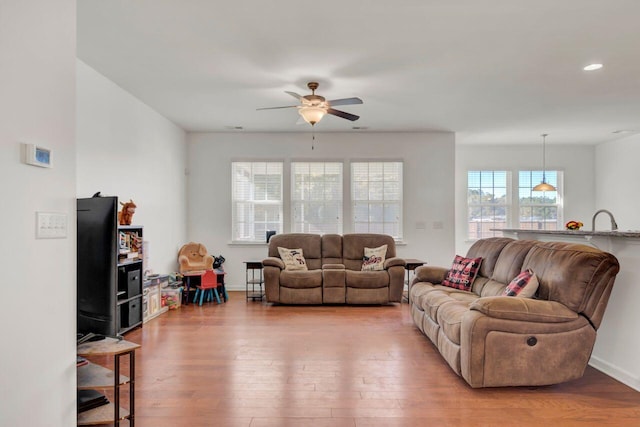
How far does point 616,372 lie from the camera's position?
9.48ft

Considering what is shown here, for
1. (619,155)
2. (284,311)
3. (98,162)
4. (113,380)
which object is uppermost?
(619,155)

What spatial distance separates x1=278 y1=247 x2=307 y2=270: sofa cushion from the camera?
573cm

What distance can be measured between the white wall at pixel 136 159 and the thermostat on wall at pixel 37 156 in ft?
7.40

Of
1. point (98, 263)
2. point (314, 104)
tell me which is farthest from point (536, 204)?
point (98, 263)

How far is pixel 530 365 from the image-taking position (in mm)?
2670

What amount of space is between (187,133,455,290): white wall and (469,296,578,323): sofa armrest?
13.2 feet

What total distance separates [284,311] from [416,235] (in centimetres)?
291

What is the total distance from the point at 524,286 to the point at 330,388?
1.71 meters

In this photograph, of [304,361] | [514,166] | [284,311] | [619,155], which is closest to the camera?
[304,361]

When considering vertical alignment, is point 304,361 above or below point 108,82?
below

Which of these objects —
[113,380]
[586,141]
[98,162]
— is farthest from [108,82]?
[586,141]

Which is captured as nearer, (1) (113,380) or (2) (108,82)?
(1) (113,380)

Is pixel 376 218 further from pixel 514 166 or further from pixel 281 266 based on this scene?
pixel 514 166

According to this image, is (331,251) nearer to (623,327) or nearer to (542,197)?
(623,327)
